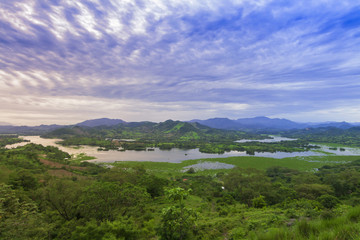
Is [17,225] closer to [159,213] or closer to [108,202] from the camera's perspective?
[108,202]

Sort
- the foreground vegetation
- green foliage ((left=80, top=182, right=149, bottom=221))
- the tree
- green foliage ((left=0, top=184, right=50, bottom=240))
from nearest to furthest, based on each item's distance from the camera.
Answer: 1. the foreground vegetation
2. the tree
3. green foliage ((left=0, top=184, right=50, bottom=240))
4. green foliage ((left=80, top=182, right=149, bottom=221))

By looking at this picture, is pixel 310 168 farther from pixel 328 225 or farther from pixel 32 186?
pixel 32 186

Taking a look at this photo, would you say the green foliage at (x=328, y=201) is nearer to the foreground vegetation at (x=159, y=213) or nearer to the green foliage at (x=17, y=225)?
the foreground vegetation at (x=159, y=213)

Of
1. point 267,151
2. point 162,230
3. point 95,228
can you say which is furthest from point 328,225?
point 267,151

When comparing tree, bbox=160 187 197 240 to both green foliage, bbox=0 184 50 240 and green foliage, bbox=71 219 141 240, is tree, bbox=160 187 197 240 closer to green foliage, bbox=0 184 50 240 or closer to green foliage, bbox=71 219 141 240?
green foliage, bbox=71 219 141 240

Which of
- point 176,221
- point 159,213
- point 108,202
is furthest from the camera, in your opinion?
point 159,213

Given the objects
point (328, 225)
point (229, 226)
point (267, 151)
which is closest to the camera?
point (328, 225)

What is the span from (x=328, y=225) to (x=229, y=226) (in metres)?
11.6

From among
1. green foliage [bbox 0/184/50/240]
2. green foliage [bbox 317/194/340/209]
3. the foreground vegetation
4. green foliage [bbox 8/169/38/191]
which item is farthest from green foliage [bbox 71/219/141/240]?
green foliage [bbox 317/194/340/209]

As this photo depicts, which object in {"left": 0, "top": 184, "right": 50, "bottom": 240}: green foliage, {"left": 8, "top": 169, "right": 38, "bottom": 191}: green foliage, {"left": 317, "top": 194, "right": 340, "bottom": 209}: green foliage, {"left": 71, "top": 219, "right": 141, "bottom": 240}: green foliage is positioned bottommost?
{"left": 317, "top": 194, "right": 340, "bottom": 209}: green foliage

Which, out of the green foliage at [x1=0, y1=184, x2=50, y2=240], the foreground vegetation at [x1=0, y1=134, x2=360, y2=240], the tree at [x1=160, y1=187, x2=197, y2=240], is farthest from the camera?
the green foliage at [x1=0, y1=184, x2=50, y2=240]

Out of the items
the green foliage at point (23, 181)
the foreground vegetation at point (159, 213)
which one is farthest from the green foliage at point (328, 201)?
the green foliage at point (23, 181)

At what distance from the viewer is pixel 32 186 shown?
25.8 m

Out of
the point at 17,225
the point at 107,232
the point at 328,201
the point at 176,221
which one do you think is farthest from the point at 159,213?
the point at 328,201
